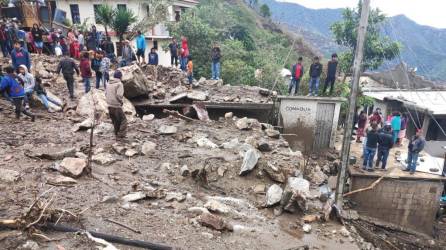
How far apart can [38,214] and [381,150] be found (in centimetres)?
919

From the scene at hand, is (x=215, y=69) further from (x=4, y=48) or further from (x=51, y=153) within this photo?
(x=51, y=153)

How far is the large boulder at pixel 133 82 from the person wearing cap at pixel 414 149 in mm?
8536

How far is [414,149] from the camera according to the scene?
32.4 feet

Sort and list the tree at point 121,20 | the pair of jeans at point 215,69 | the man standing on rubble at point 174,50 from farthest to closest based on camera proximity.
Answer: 1. the man standing on rubble at point 174,50
2. the tree at point 121,20
3. the pair of jeans at point 215,69

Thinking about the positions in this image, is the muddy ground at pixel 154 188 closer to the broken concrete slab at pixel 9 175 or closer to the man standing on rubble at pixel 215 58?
the broken concrete slab at pixel 9 175

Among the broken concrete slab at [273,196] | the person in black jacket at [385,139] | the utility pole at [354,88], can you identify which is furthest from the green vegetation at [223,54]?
the broken concrete slab at [273,196]

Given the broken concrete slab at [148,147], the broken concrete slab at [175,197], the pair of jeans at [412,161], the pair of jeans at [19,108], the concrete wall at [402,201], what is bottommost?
the concrete wall at [402,201]

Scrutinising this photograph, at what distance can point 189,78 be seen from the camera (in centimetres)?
1341

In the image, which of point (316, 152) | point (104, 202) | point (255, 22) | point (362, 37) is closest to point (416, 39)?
point (255, 22)

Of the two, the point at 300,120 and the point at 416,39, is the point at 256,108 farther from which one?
the point at 416,39

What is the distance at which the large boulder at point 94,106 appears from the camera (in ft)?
30.9

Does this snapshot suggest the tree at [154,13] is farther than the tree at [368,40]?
Yes

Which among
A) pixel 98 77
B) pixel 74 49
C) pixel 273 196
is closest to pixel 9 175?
pixel 273 196

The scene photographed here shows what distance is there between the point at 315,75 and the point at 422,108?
6568 millimetres
